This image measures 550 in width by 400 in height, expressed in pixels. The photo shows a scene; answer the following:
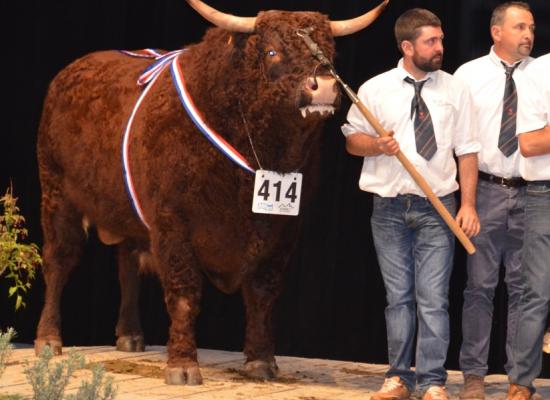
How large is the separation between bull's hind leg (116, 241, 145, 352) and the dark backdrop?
63 cm

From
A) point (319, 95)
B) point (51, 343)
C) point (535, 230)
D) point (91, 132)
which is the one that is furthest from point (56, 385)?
point (91, 132)

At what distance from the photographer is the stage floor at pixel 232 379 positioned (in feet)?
18.5

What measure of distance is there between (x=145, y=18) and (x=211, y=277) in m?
2.47

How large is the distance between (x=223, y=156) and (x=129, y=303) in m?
1.72

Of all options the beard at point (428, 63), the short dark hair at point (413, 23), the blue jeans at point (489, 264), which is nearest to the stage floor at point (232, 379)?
the blue jeans at point (489, 264)

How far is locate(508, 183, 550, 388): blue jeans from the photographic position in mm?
5297

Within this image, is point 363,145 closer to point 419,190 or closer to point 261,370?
point 419,190

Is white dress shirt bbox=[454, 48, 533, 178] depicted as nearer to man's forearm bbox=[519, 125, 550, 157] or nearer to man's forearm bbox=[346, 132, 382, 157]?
man's forearm bbox=[519, 125, 550, 157]

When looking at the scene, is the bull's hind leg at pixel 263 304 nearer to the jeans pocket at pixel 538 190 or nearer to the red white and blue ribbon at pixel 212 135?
the red white and blue ribbon at pixel 212 135

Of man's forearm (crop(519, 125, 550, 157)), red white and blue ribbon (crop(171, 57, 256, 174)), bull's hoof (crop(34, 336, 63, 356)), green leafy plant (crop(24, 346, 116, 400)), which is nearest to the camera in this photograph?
green leafy plant (crop(24, 346, 116, 400))

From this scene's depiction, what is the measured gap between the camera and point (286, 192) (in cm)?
598

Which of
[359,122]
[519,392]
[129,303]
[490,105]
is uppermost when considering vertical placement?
[490,105]

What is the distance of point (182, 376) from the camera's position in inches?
232

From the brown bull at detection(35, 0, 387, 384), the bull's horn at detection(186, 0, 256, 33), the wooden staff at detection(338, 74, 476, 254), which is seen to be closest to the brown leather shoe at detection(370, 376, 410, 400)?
the wooden staff at detection(338, 74, 476, 254)
